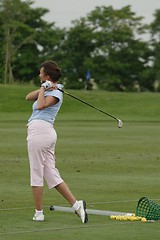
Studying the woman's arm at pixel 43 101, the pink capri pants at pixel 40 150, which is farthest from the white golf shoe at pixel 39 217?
the woman's arm at pixel 43 101

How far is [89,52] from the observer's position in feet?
359

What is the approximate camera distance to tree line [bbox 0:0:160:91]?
349ft

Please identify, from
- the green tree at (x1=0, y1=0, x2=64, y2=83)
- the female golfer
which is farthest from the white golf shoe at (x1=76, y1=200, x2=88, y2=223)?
the green tree at (x1=0, y1=0, x2=64, y2=83)

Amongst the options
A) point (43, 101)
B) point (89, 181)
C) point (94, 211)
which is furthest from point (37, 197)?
point (89, 181)

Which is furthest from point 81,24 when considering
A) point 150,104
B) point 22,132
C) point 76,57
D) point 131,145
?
point 131,145

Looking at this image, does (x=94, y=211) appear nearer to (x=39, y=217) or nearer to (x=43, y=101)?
(x=39, y=217)

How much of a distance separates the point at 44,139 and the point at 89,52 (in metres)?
96.8

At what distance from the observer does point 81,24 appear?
11012 cm

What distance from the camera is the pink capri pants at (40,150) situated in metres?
12.9

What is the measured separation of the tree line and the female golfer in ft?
295

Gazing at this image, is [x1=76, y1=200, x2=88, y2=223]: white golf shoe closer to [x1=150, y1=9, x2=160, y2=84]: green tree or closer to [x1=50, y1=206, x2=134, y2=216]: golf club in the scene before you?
[x1=50, y1=206, x2=134, y2=216]: golf club

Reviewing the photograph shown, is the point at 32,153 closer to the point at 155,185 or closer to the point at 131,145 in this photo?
the point at 155,185

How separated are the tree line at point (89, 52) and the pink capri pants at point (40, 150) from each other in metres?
90.0

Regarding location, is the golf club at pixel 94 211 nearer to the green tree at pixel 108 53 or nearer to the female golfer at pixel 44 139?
the female golfer at pixel 44 139
